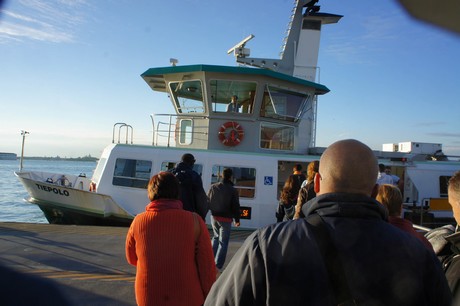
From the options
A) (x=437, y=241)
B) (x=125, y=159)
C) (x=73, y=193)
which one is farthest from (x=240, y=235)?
(x=437, y=241)

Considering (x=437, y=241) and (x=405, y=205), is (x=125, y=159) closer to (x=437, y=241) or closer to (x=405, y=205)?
(x=405, y=205)

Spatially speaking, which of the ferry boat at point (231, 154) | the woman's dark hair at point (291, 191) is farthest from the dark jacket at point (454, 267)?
the ferry boat at point (231, 154)

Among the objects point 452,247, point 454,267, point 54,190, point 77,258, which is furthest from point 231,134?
point 454,267

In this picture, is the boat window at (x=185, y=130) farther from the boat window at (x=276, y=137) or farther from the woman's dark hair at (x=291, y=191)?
the woman's dark hair at (x=291, y=191)

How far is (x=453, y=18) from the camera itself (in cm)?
105

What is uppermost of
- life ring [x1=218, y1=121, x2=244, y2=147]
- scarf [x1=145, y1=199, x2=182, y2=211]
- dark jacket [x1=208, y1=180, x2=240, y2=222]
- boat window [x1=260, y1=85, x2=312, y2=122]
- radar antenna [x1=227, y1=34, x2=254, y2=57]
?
radar antenna [x1=227, y1=34, x2=254, y2=57]

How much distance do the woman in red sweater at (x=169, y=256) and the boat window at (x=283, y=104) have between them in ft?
28.6

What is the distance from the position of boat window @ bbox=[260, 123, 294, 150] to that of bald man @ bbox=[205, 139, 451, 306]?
9895mm

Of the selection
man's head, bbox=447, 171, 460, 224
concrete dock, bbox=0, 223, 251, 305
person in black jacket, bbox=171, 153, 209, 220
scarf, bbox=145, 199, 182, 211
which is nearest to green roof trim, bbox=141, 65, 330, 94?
concrete dock, bbox=0, 223, 251, 305

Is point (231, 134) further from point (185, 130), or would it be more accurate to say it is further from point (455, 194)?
point (455, 194)

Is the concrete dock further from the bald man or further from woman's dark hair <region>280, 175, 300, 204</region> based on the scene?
the bald man

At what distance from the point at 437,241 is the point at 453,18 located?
1.52 m

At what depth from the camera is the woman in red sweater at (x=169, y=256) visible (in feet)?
8.89

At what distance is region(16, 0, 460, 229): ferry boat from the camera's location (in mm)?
9977
